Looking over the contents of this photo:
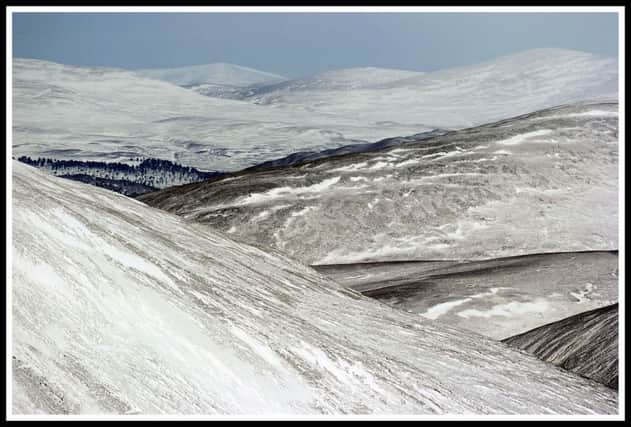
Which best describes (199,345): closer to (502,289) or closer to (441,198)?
(502,289)

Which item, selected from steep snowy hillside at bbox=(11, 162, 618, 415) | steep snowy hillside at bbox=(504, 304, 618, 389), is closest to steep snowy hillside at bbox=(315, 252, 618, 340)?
steep snowy hillside at bbox=(504, 304, 618, 389)

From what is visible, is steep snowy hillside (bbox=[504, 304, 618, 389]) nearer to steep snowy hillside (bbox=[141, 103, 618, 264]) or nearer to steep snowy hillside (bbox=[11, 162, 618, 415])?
steep snowy hillside (bbox=[11, 162, 618, 415])

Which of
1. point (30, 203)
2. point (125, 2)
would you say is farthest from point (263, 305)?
point (125, 2)

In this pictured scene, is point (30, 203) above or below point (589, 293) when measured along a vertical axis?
above

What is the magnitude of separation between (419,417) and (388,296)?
27.3 metres

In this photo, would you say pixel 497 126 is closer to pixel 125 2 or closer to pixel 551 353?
pixel 551 353

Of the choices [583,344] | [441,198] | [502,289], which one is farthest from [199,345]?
[441,198]

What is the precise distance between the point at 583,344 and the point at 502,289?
17.9 m

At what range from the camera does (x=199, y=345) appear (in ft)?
60.5

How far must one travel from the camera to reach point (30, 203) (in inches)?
842

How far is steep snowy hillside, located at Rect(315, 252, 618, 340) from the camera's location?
42094mm

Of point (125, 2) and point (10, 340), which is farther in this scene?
point (125, 2)

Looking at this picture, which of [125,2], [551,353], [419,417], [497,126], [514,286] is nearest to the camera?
[419,417]

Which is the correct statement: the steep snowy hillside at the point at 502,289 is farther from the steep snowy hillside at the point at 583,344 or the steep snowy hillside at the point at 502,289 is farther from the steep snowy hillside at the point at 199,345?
the steep snowy hillside at the point at 199,345
